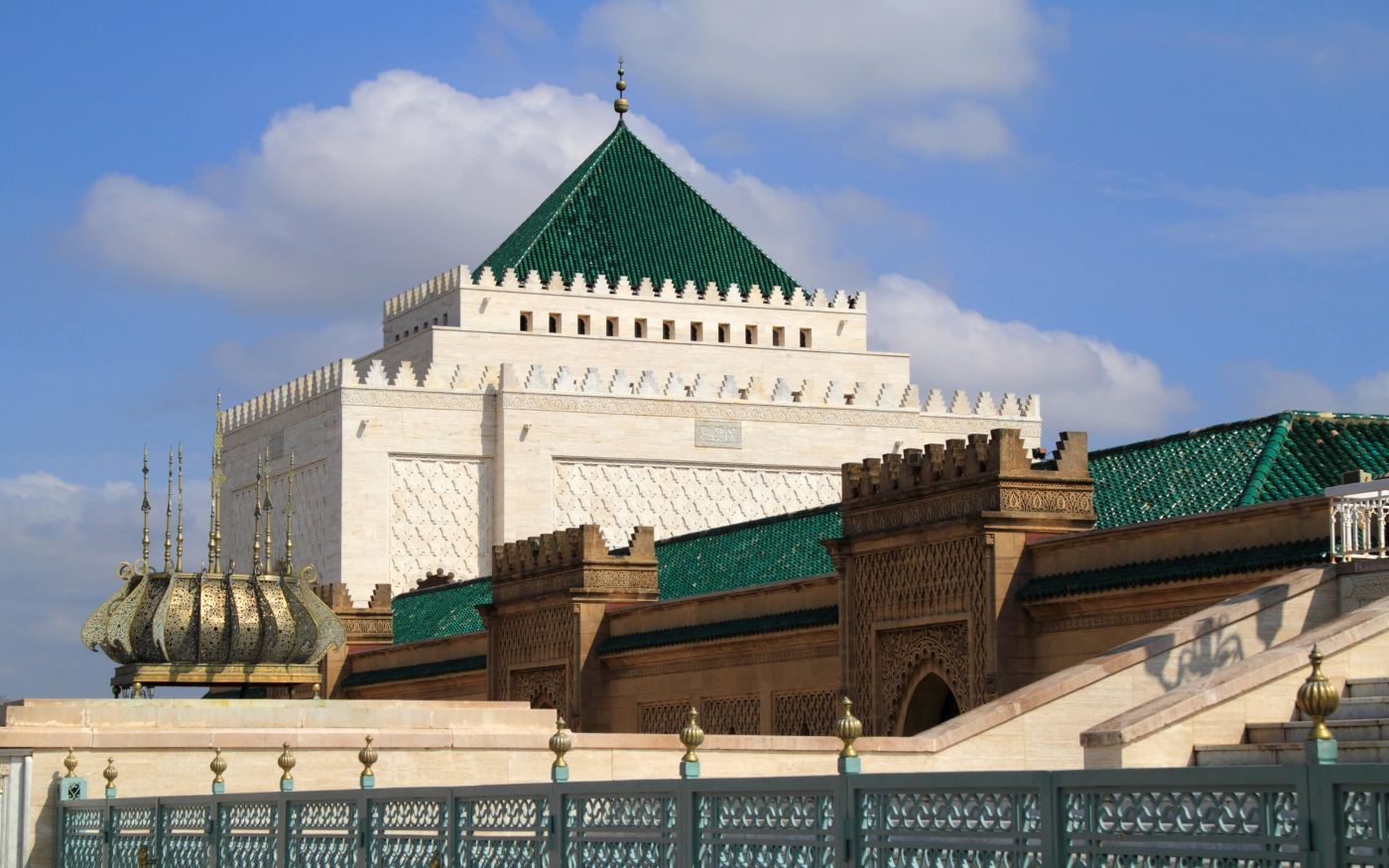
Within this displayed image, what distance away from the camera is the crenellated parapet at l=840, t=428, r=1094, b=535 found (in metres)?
20.3

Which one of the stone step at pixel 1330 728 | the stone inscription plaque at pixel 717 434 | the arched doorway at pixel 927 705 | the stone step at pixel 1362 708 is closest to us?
the stone step at pixel 1330 728

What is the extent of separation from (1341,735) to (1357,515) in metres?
3.99

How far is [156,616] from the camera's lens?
57.7 ft

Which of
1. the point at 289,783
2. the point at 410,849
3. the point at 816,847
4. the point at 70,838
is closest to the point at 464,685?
the point at 70,838

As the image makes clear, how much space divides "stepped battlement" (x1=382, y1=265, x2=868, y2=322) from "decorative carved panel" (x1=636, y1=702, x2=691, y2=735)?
66.3ft

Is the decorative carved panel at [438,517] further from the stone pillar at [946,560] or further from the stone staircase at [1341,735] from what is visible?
the stone staircase at [1341,735]

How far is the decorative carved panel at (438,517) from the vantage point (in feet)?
144

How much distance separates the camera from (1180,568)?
18.3 metres

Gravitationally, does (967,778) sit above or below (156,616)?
below

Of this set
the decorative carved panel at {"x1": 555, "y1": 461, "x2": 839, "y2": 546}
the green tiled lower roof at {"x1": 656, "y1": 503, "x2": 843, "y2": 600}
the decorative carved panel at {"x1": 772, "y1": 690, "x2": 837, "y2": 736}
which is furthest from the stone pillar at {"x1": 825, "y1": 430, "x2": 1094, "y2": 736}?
the decorative carved panel at {"x1": 555, "y1": 461, "x2": 839, "y2": 546}

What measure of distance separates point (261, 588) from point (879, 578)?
6.78m

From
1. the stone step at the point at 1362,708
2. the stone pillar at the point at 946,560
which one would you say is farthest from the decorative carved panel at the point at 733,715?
the stone step at the point at 1362,708

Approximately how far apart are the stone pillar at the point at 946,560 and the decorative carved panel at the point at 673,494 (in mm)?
22047

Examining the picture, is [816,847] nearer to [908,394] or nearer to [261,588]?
[261,588]
